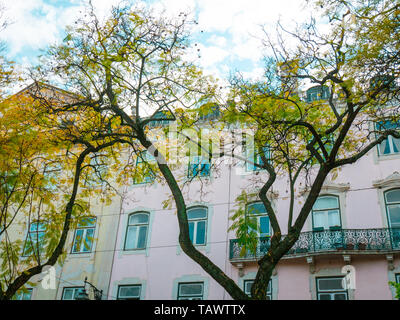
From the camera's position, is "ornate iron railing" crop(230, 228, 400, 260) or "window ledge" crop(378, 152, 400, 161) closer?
"ornate iron railing" crop(230, 228, 400, 260)

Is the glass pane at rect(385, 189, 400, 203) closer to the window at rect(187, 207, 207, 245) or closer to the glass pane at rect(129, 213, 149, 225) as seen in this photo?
the window at rect(187, 207, 207, 245)

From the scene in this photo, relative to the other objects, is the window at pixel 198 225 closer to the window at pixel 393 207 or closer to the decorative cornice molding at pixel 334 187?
the decorative cornice molding at pixel 334 187

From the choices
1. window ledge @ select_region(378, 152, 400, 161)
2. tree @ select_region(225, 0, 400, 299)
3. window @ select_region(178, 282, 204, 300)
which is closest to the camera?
tree @ select_region(225, 0, 400, 299)

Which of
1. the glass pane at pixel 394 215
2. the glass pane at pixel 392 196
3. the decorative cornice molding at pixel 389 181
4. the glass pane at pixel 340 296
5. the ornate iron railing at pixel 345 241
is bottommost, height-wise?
the glass pane at pixel 340 296

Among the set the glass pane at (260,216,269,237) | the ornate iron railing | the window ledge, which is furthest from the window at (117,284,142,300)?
the window ledge

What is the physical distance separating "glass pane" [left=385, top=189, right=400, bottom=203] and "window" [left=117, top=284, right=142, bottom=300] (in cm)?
993

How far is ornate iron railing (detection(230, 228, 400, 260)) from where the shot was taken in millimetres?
14797

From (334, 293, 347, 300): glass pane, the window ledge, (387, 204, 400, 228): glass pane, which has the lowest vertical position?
(334, 293, 347, 300): glass pane

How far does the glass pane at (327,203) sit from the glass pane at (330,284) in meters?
2.68

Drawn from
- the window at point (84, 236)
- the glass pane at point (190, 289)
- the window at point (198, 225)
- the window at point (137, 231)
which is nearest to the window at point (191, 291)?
the glass pane at point (190, 289)

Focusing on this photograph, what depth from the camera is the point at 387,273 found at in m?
14.6

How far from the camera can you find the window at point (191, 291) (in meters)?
16.8

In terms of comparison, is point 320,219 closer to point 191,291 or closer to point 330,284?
point 330,284

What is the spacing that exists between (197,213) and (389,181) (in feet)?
24.5
